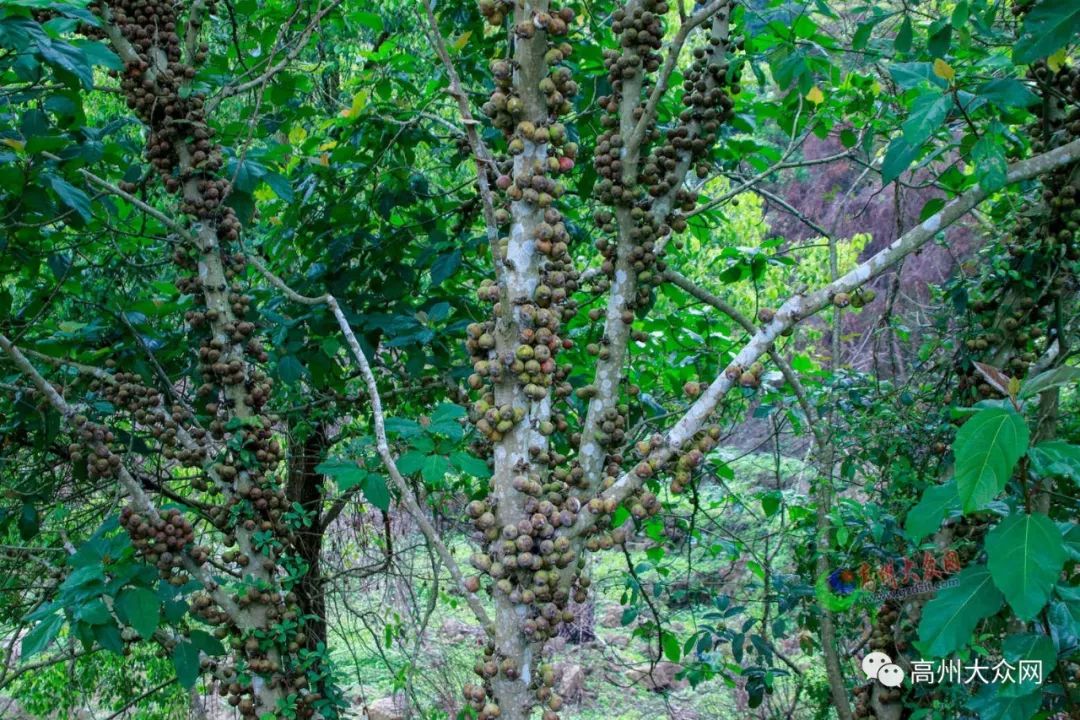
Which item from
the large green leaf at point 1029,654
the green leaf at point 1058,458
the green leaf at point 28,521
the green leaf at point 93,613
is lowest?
the large green leaf at point 1029,654

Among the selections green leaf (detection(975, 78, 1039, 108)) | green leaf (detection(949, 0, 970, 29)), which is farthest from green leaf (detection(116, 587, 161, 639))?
green leaf (detection(949, 0, 970, 29))

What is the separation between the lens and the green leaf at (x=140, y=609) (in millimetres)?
2369

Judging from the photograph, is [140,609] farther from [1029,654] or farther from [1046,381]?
[1046,381]

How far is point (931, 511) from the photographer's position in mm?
1853

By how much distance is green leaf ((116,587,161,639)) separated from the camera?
7.77ft

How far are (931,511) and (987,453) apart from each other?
25 cm

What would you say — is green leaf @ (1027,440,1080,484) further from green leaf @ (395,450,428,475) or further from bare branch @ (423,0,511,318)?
green leaf @ (395,450,428,475)

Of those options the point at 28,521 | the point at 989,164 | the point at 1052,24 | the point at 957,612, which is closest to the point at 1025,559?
the point at 957,612

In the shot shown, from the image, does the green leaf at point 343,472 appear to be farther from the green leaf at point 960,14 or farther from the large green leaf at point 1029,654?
the green leaf at point 960,14

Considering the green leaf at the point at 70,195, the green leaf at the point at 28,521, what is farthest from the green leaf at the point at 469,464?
the green leaf at the point at 28,521

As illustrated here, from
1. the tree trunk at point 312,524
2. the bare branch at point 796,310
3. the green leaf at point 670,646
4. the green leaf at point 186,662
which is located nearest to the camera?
the bare branch at point 796,310

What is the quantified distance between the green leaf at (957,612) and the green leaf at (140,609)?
1945 mm

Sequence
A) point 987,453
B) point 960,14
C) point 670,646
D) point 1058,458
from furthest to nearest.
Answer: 1. point 670,646
2. point 960,14
3. point 1058,458
4. point 987,453

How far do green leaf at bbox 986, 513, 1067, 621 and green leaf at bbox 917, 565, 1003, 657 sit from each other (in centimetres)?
12
